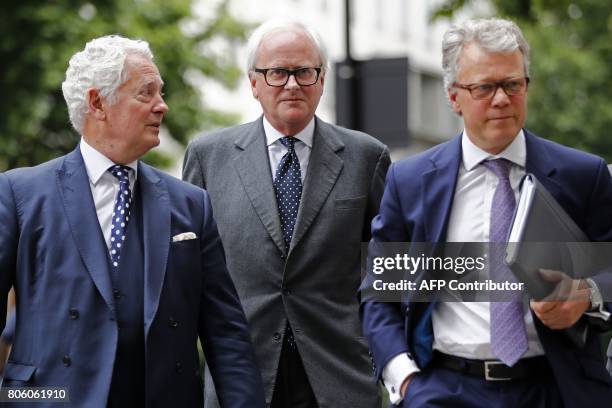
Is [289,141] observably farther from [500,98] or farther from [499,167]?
[500,98]

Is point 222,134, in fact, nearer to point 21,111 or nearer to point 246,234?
point 246,234

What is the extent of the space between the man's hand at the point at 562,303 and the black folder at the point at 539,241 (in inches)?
1.0

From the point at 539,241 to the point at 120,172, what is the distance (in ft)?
6.09

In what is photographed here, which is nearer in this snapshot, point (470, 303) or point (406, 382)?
point (470, 303)

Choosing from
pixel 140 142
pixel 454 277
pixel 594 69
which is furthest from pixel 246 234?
pixel 594 69

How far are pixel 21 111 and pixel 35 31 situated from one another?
47.9 inches

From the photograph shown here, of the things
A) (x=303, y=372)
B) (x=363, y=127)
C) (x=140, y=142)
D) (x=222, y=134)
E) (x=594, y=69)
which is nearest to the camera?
(x=140, y=142)

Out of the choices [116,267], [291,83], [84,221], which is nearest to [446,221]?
[116,267]

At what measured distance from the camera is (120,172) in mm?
6551

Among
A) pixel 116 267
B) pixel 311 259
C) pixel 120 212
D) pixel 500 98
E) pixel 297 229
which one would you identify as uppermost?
pixel 500 98

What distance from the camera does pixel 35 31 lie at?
79.5ft

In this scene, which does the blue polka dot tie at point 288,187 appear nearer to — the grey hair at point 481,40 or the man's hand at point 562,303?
the grey hair at point 481,40

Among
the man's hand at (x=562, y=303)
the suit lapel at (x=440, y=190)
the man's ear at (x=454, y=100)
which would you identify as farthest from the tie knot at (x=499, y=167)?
the man's hand at (x=562, y=303)

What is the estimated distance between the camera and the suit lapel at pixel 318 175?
25.0 ft
